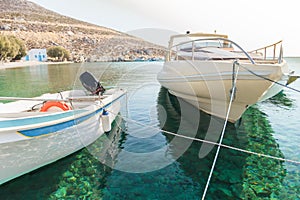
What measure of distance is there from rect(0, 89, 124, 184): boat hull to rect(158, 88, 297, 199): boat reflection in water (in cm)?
228

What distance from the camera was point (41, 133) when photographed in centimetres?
387

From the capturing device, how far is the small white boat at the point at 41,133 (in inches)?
138

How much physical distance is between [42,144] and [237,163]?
14.0 feet

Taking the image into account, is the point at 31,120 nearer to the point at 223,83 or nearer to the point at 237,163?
the point at 237,163

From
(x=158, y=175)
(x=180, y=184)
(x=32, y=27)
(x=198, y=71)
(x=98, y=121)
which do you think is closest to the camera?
(x=180, y=184)

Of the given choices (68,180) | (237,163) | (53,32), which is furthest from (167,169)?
(53,32)

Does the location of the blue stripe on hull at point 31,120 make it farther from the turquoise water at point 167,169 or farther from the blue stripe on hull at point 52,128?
the turquoise water at point 167,169

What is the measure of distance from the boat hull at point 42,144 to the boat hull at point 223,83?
129 inches

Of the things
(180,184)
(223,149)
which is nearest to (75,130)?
(180,184)

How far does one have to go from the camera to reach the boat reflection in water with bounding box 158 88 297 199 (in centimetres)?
390

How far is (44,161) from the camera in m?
4.27

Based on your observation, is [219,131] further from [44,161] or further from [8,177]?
[8,177]

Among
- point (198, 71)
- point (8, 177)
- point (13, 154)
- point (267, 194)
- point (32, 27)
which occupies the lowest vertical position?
point (267, 194)

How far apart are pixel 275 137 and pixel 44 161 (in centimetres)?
669
